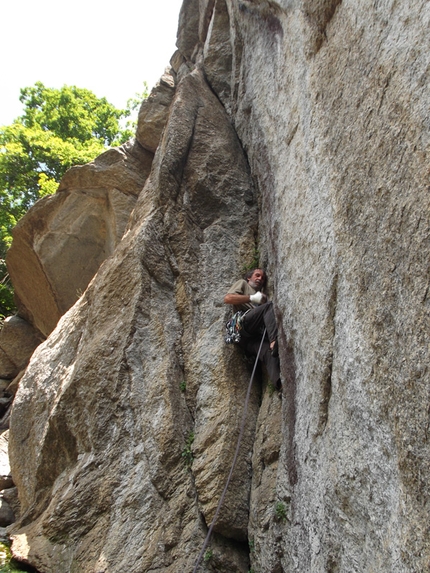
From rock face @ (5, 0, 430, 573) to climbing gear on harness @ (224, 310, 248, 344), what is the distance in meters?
0.30

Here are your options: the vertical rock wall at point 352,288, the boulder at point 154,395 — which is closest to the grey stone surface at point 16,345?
the boulder at point 154,395

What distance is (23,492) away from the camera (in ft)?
29.4

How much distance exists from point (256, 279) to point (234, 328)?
→ 93cm

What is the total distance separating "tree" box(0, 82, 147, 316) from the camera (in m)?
20.0

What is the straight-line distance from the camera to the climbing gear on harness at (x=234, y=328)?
25.2 ft

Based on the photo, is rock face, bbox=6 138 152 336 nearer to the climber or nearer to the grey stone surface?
the grey stone surface

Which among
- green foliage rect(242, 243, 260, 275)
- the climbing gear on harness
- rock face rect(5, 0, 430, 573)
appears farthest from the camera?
green foliage rect(242, 243, 260, 275)

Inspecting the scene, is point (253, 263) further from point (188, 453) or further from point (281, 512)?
point (281, 512)

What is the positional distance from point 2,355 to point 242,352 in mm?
10476

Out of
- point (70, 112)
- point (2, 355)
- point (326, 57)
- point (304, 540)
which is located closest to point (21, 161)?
point (70, 112)

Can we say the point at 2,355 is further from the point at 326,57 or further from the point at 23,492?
the point at 326,57

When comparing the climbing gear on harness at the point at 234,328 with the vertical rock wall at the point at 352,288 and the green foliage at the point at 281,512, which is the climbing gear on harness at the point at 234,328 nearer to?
the vertical rock wall at the point at 352,288

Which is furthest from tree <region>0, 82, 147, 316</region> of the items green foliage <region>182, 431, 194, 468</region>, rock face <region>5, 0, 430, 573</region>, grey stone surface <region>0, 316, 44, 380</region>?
green foliage <region>182, 431, 194, 468</region>

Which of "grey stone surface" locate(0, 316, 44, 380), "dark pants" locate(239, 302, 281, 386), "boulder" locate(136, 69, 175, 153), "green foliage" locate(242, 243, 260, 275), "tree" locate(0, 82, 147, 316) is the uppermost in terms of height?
"tree" locate(0, 82, 147, 316)
